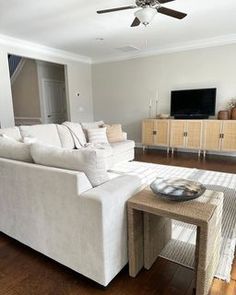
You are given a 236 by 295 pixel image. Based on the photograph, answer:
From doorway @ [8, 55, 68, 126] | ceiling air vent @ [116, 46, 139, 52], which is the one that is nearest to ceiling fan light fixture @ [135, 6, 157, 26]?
ceiling air vent @ [116, 46, 139, 52]

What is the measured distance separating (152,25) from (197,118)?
228cm

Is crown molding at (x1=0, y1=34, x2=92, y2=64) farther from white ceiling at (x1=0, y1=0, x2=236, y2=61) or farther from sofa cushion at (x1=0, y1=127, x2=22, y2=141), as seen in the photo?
sofa cushion at (x1=0, y1=127, x2=22, y2=141)

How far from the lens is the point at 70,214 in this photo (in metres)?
1.50

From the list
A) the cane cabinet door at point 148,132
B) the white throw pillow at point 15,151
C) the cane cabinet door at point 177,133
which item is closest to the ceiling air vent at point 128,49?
the cane cabinet door at point 148,132

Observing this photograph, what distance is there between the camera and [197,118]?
204 inches

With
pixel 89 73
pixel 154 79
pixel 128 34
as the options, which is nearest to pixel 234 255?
pixel 128 34

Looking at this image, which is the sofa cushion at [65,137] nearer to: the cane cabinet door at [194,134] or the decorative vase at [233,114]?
the cane cabinet door at [194,134]

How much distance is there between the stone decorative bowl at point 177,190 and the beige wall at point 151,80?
13.6ft

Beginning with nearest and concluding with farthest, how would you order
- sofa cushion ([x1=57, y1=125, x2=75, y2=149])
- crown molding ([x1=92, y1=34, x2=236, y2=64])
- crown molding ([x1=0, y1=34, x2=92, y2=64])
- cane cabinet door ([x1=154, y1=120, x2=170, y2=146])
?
1. sofa cushion ([x1=57, y1=125, x2=75, y2=149])
2. crown molding ([x1=0, y1=34, x2=92, y2=64])
3. crown molding ([x1=92, y1=34, x2=236, y2=64])
4. cane cabinet door ([x1=154, y1=120, x2=170, y2=146])

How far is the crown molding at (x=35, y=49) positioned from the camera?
4.57 m

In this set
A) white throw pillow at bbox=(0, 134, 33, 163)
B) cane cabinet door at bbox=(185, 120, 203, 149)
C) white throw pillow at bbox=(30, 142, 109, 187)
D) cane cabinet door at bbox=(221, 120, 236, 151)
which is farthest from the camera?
cane cabinet door at bbox=(185, 120, 203, 149)

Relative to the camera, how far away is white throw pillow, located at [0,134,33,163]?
75.2 inches

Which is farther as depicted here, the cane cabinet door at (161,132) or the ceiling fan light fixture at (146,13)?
the cane cabinet door at (161,132)

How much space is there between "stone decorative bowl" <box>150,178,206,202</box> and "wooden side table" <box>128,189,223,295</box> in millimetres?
39
